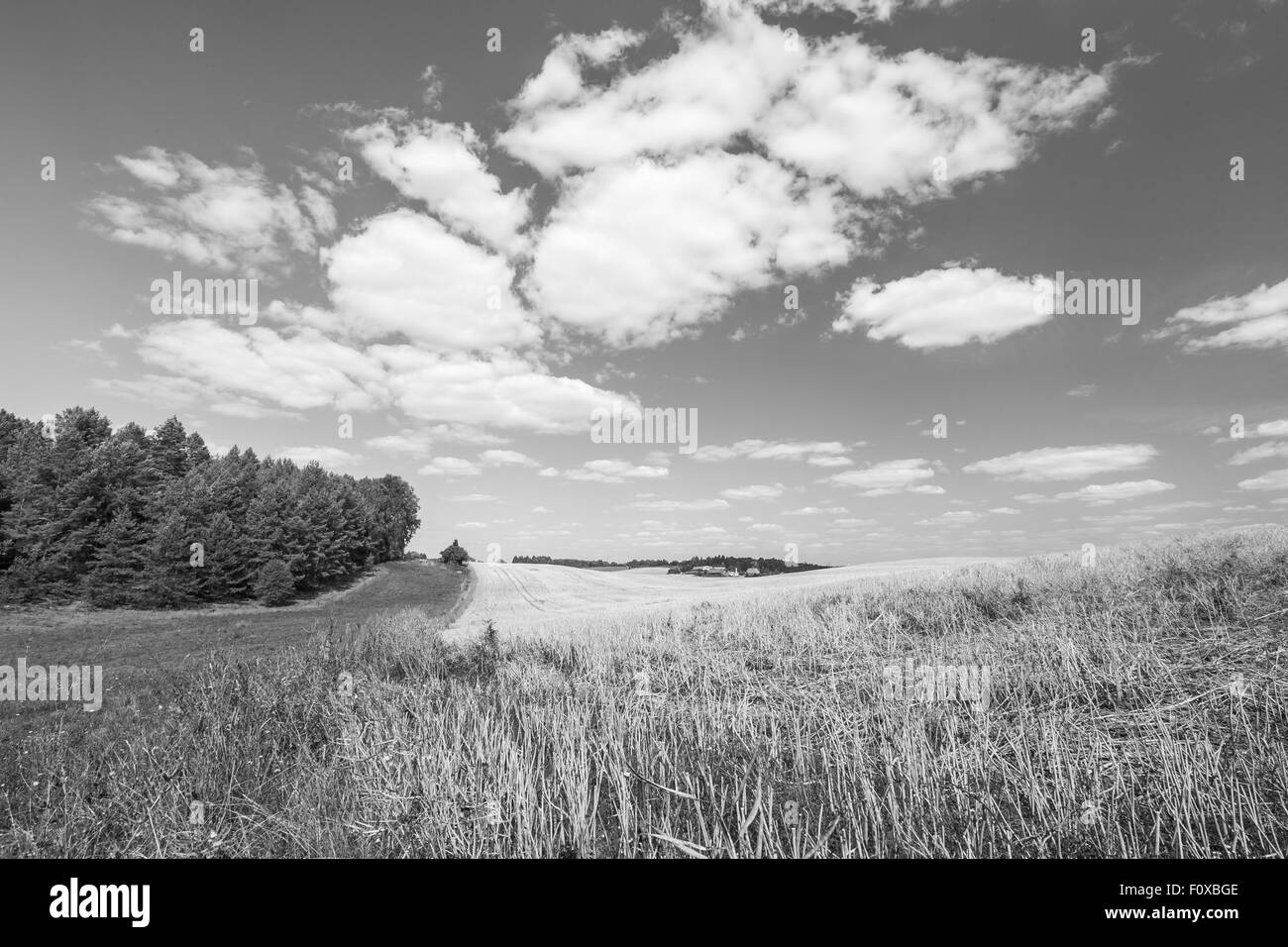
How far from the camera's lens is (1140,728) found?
24.5ft

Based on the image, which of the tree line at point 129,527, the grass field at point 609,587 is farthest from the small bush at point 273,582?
the grass field at point 609,587

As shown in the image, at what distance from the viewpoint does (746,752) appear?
292 inches

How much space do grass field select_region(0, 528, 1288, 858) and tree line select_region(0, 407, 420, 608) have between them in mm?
43737

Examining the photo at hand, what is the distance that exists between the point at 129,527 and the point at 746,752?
6250cm

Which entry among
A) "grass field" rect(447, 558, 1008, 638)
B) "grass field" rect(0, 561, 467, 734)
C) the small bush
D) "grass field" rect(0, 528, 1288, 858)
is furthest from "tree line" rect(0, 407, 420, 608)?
"grass field" rect(0, 528, 1288, 858)

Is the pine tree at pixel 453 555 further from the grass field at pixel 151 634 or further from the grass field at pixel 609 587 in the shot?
the grass field at pixel 151 634

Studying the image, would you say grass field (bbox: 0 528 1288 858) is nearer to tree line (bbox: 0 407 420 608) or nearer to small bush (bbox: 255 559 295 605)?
tree line (bbox: 0 407 420 608)

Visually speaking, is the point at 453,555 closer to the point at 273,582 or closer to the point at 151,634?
the point at 273,582

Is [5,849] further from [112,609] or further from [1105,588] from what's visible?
[112,609]

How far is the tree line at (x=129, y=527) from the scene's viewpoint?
46344 mm

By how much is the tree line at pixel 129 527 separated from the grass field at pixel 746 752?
143 feet

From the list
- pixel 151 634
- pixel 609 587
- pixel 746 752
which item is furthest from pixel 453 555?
pixel 746 752
